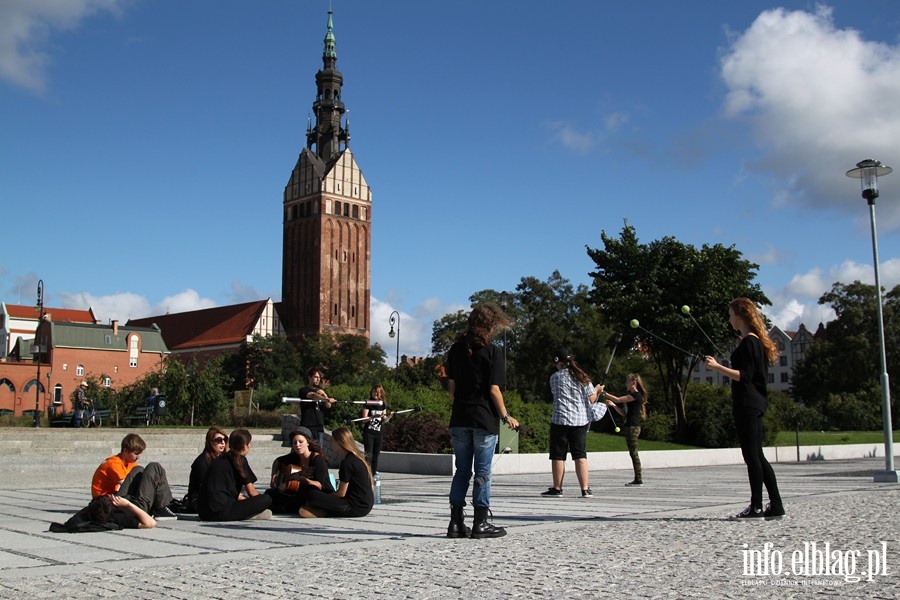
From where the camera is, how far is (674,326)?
35.9 meters

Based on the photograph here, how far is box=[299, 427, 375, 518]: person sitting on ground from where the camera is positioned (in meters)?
9.34

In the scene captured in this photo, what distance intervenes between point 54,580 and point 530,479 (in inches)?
490

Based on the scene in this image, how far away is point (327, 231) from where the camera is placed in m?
120

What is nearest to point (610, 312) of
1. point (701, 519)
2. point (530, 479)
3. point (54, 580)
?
point (530, 479)

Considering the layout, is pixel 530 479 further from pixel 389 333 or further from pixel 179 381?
pixel 389 333

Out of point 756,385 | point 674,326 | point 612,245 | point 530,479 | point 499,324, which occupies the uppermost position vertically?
point 612,245

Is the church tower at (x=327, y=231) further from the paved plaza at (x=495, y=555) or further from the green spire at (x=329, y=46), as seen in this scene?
the paved plaza at (x=495, y=555)

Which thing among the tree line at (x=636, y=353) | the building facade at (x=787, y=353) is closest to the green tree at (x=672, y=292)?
the tree line at (x=636, y=353)

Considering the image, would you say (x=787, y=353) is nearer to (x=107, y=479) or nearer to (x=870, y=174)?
(x=870, y=174)

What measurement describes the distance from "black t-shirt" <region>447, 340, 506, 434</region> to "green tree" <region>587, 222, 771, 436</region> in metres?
28.8

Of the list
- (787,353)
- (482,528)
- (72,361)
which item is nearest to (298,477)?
(482,528)

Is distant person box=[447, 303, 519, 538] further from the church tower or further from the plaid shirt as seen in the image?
the church tower

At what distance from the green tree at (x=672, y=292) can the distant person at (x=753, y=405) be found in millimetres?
27219

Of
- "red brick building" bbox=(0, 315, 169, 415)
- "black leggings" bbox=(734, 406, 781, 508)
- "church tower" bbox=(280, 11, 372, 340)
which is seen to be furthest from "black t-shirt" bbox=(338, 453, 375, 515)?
"church tower" bbox=(280, 11, 372, 340)
